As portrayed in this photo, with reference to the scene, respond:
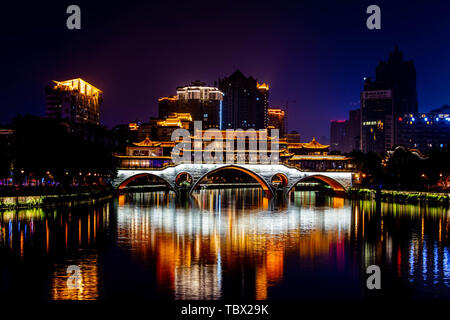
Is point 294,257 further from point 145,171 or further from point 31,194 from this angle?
point 145,171

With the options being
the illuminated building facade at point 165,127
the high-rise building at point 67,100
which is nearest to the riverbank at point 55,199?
the illuminated building facade at point 165,127

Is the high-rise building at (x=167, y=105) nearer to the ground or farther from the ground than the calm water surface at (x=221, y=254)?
farther from the ground

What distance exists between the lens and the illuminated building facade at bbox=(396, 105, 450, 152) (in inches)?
5625

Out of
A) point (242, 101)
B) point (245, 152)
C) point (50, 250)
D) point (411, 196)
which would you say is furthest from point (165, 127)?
point (50, 250)

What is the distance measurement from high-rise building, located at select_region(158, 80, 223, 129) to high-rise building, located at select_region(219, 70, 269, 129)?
984 cm

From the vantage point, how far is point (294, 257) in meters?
24.2

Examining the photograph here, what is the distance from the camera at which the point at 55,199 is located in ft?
148

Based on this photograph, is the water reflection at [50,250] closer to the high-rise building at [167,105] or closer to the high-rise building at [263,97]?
the high-rise building at [167,105]

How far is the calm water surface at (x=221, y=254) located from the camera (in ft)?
60.1

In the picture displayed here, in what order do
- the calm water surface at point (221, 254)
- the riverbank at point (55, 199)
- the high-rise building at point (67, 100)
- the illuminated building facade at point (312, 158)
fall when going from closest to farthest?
the calm water surface at point (221, 254), the riverbank at point (55, 199), the illuminated building facade at point (312, 158), the high-rise building at point (67, 100)

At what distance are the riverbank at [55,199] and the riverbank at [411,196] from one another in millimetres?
29752

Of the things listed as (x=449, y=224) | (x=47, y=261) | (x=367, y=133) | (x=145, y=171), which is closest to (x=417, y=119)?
(x=367, y=133)

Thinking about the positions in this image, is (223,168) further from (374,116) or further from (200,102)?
(374,116)
